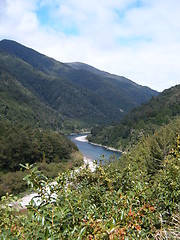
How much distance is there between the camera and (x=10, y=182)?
4266cm

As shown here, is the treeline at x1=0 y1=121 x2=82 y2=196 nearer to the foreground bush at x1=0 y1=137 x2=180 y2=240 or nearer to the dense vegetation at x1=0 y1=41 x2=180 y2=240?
the dense vegetation at x1=0 y1=41 x2=180 y2=240

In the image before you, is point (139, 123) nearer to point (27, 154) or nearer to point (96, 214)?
point (27, 154)

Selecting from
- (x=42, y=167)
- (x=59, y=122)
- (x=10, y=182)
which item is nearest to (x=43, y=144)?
(x=42, y=167)

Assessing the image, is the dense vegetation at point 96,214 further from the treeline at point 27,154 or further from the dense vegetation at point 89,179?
the treeline at point 27,154

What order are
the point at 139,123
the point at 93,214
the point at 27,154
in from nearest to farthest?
the point at 93,214 < the point at 27,154 < the point at 139,123

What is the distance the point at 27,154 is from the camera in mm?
54594

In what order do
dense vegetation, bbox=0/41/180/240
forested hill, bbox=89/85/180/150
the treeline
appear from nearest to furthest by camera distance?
dense vegetation, bbox=0/41/180/240
the treeline
forested hill, bbox=89/85/180/150

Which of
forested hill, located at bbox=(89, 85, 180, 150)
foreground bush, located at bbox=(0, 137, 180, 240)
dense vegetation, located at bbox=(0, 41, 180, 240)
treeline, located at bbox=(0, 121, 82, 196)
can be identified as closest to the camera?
foreground bush, located at bbox=(0, 137, 180, 240)

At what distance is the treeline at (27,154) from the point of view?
44.5 meters

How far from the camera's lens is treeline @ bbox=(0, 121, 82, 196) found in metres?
44.5

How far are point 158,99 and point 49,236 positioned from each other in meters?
131

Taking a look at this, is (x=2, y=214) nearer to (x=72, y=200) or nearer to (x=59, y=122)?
(x=72, y=200)

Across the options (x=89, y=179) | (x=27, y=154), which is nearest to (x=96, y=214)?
(x=89, y=179)

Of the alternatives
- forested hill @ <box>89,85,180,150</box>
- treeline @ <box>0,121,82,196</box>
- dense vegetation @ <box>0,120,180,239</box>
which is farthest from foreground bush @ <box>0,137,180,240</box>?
forested hill @ <box>89,85,180,150</box>
